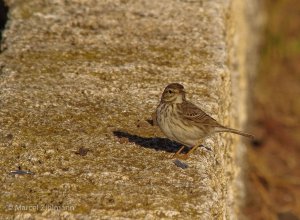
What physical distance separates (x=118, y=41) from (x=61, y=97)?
108cm

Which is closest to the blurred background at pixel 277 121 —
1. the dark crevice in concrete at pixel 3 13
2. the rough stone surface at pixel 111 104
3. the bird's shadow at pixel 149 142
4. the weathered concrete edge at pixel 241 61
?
the weathered concrete edge at pixel 241 61

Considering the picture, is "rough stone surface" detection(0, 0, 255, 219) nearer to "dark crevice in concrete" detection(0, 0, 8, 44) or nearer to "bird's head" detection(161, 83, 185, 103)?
"dark crevice in concrete" detection(0, 0, 8, 44)

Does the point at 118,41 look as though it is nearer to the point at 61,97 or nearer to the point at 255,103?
the point at 61,97

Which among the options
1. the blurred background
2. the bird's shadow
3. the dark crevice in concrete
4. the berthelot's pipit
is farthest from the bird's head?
the blurred background

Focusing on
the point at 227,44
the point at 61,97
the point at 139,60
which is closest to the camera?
the point at 61,97

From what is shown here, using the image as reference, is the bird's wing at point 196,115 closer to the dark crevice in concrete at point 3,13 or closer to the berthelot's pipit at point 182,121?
the berthelot's pipit at point 182,121

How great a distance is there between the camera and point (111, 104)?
6230mm

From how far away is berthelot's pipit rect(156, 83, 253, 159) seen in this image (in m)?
5.63

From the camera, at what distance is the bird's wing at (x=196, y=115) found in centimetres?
568

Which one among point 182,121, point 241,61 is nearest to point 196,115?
point 182,121

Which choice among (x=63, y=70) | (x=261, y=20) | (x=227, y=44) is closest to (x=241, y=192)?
(x=227, y=44)

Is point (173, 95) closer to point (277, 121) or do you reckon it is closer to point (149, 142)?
point (149, 142)

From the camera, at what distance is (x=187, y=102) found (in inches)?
229

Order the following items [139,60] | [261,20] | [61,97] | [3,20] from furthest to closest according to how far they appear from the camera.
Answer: [261,20], [3,20], [139,60], [61,97]
